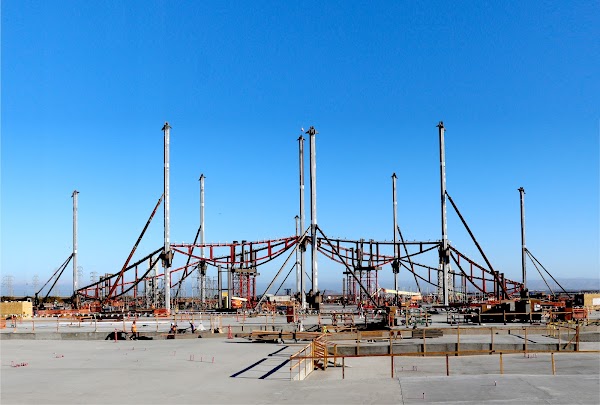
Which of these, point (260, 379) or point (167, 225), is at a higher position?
point (167, 225)

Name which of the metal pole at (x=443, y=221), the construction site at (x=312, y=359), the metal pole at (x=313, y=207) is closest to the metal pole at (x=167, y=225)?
the construction site at (x=312, y=359)

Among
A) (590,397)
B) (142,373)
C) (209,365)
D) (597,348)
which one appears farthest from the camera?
(597,348)

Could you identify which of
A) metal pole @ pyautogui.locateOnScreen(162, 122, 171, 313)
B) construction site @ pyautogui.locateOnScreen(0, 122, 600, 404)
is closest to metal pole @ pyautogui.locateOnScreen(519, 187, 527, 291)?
construction site @ pyautogui.locateOnScreen(0, 122, 600, 404)

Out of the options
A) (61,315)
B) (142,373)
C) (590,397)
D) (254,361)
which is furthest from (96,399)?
(61,315)

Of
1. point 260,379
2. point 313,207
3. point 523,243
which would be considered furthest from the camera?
point 523,243

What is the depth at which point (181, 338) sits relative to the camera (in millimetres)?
40812

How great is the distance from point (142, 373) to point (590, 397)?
51.8 feet

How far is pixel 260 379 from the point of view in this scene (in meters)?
23.6

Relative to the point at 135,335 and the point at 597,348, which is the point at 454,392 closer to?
the point at 597,348

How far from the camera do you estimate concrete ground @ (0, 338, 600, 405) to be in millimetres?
20234

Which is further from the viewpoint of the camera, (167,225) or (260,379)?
(167,225)

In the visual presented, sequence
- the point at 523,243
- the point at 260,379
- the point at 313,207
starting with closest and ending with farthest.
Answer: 1. the point at 260,379
2. the point at 313,207
3. the point at 523,243

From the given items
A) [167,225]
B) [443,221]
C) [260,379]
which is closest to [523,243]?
[443,221]

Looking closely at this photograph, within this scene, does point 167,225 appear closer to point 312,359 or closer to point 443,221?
point 443,221
